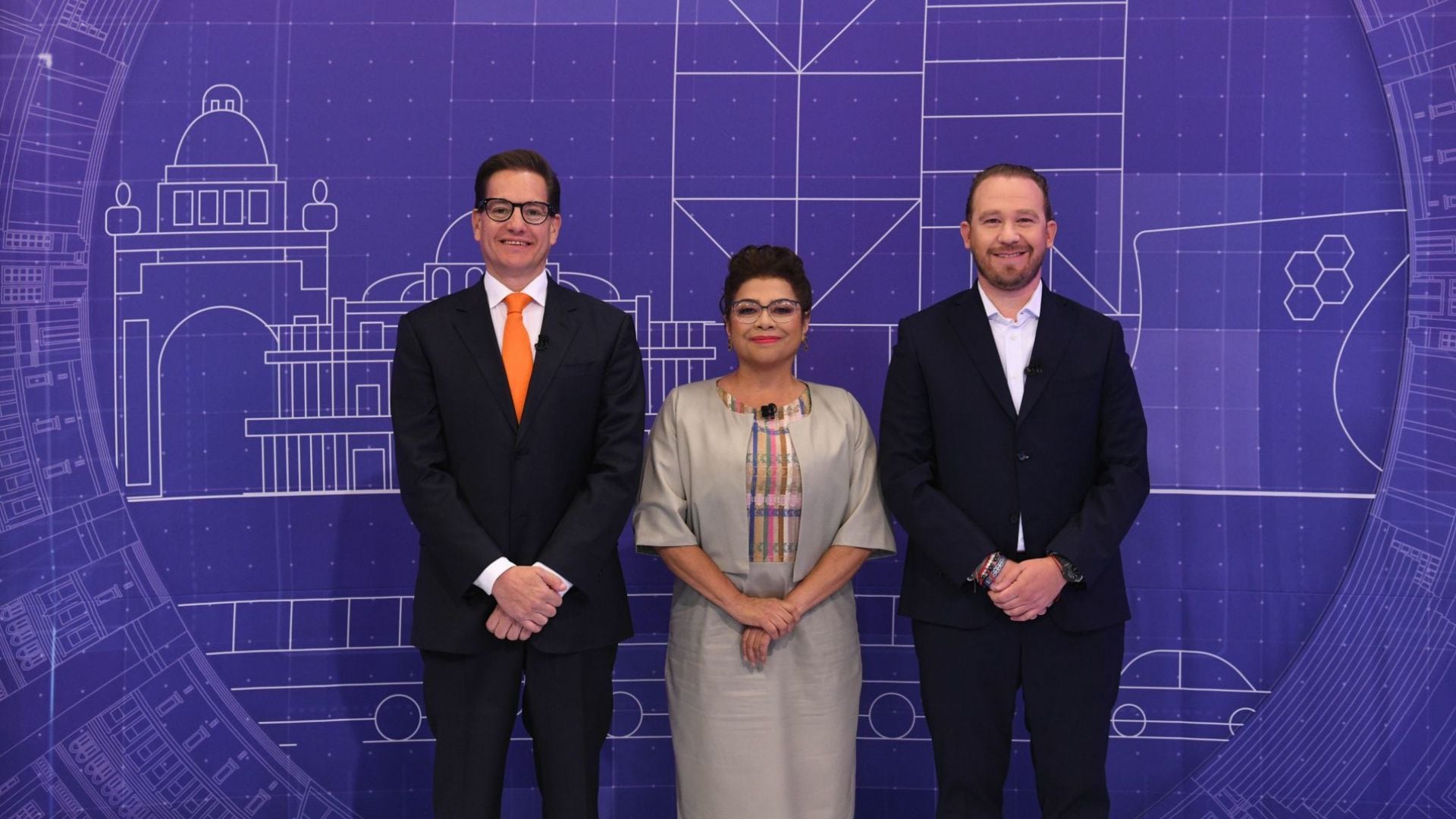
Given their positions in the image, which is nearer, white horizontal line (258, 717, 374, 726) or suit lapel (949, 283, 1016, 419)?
Result: suit lapel (949, 283, 1016, 419)

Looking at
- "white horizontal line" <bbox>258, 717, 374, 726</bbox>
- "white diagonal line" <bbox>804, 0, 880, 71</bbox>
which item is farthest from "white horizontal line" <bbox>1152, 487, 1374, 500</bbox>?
"white horizontal line" <bbox>258, 717, 374, 726</bbox>

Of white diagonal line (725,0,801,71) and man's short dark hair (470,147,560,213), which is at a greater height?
white diagonal line (725,0,801,71)

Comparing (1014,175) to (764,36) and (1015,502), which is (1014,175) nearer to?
(1015,502)

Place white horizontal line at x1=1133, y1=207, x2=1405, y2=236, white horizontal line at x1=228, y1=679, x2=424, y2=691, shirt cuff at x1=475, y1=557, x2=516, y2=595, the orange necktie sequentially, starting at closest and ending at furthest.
Answer: shirt cuff at x1=475, y1=557, x2=516, y2=595, the orange necktie, white horizontal line at x1=1133, y1=207, x2=1405, y2=236, white horizontal line at x1=228, y1=679, x2=424, y2=691

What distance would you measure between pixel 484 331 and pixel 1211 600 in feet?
7.91

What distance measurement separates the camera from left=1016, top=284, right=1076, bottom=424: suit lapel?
2809 mm

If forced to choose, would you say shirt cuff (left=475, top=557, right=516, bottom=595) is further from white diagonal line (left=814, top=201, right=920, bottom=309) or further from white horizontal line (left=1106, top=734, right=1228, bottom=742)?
white horizontal line (left=1106, top=734, right=1228, bottom=742)

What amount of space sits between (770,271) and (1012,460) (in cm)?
75

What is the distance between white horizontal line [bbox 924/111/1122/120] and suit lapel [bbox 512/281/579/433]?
1456 millimetres

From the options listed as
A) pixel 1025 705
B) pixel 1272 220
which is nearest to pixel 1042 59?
pixel 1272 220

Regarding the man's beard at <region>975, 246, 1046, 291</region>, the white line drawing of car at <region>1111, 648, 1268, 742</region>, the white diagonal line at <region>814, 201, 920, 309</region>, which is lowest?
the white line drawing of car at <region>1111, 648, 1268, 742</region>

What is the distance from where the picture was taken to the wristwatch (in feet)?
8.97

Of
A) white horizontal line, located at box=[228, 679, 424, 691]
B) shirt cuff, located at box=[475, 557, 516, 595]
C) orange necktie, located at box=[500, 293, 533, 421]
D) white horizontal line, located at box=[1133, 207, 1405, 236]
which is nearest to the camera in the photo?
shirt cuff, located at box=[475, 557, 516, 595]

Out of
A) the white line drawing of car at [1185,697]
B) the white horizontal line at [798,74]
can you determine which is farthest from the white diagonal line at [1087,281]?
the white line drawing of car at [1185,697]
